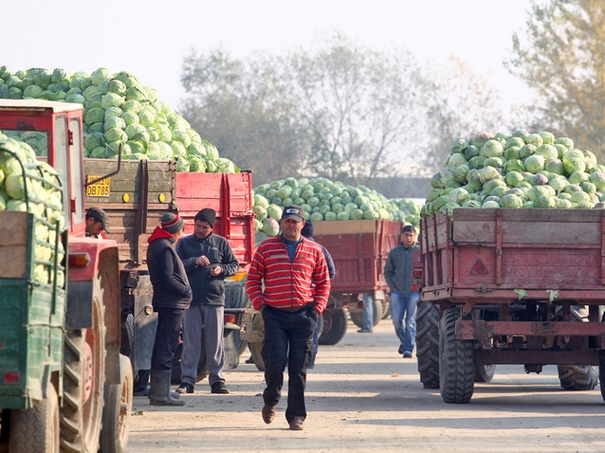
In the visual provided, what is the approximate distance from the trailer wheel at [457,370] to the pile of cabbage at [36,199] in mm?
6082

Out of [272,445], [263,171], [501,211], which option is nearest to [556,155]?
[501,211]

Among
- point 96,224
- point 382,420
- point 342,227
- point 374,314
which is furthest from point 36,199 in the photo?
point 374,314

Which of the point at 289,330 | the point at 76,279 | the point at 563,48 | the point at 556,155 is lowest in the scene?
the point at 289,330

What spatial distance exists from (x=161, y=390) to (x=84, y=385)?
418 cm

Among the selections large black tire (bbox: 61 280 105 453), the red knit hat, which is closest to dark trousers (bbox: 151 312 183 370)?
the red knit hat

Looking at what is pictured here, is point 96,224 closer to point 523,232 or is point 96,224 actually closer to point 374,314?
point 523,232

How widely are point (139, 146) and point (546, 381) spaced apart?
236 inches

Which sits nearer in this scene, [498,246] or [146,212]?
[498,246]

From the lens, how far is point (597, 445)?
8.48 meters

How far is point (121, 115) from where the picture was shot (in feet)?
46.4

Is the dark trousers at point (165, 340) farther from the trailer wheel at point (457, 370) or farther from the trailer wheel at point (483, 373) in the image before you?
the trailer wheel at point (483, 373)

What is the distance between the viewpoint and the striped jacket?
9.43 metres

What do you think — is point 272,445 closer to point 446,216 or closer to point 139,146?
point 446,216

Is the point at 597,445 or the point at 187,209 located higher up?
the point at 187,209
